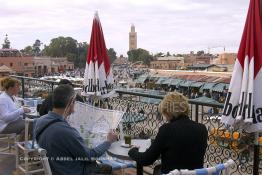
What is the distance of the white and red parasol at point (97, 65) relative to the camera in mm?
6207

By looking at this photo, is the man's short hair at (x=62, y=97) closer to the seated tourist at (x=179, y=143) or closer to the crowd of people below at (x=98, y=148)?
the crowd of people below at (x=98, y=148)

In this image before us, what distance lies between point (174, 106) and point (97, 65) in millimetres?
3374

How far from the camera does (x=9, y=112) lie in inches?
190

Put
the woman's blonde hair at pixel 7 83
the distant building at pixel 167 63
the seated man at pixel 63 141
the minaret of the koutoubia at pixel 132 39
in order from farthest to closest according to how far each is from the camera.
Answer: the minaret of the koutoubia at pixel 132 39 < the distant building at pixel 167 63 < the woman's blonde hair at pixel 7 83 < the seated man at pixel 63 141

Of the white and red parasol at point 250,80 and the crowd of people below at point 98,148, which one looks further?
the white and red parasol at point 250,80

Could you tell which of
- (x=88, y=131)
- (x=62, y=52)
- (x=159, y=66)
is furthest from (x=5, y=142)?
(x=62, y=52)

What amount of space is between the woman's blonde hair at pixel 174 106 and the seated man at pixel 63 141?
680mm

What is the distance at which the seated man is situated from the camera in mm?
2658

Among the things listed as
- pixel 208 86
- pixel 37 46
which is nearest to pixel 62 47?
pixel 37 46

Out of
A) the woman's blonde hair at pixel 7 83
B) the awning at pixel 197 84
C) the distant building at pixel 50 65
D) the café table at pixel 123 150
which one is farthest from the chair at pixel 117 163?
the distant building at pixel 50 65

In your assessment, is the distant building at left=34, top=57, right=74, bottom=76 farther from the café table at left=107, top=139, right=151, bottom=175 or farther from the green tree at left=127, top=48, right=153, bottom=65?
the café table at left=107, top=139, right=151, bottom=175

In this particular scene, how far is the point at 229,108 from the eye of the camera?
138 inches

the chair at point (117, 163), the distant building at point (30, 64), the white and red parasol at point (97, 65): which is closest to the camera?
the chair at point (117, 163)

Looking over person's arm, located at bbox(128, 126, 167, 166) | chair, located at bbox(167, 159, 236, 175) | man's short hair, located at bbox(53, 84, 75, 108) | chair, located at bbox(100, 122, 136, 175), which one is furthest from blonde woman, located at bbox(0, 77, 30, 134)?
chair, located at bbox(167, 159, 236, 175)
